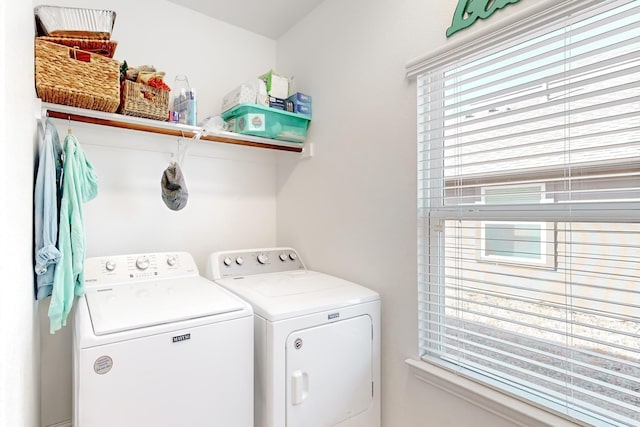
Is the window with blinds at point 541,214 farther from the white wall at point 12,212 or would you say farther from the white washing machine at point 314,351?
the white wall at point 12,212

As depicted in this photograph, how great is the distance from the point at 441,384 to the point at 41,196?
1808 mm

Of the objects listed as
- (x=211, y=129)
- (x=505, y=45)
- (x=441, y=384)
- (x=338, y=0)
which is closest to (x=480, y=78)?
(x=505, y=45)

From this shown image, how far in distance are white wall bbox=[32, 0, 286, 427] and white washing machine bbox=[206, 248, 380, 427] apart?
1.87 feet

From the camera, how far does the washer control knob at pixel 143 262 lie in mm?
1771

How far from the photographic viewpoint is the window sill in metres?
1.13

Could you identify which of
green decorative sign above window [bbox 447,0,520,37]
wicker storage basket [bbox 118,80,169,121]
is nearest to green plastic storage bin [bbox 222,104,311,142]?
wicker storage basket [bbox 118,80,169,121]

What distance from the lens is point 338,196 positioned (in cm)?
203

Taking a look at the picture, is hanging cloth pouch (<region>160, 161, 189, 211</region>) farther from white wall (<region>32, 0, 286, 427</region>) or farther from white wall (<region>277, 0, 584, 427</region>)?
white wall (<region>277, 0, 584, 427</region>)

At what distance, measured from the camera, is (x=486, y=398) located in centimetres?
126

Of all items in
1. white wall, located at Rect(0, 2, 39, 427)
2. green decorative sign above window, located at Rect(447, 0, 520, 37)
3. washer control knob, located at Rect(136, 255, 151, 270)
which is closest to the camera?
white wall, located at Rect(0, 2, 39, 427)

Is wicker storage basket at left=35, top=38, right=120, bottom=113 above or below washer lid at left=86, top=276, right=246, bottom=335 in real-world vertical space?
above

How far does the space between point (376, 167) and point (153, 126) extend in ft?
4.10

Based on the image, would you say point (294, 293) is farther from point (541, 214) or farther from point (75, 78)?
point (75, 78)

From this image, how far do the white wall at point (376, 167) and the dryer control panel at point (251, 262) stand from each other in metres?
0.13
